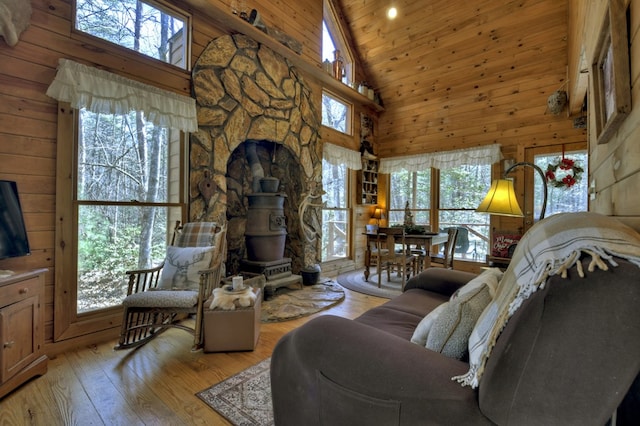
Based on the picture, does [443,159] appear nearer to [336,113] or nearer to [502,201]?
[336,113]

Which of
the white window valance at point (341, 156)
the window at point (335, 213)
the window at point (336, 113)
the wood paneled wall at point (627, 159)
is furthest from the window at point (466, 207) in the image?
the wood paneled wall at point (627, 159)

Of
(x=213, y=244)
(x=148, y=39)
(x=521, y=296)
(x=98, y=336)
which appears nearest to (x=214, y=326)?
(x=213, y=244)

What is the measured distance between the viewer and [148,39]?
2887 millimetres

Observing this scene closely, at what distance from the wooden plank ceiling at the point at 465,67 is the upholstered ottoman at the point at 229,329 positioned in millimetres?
4676

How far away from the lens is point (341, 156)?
205 inches

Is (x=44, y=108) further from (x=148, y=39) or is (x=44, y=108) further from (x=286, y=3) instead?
(x=286, y=3)

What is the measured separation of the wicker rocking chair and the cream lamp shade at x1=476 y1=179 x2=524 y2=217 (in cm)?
220

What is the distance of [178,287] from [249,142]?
7.76 feet

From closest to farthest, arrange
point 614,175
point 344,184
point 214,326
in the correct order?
1. point 614,175
2. point 214,326
3. point 344,184

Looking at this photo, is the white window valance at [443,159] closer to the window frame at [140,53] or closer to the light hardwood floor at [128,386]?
the window frame at [140,53]

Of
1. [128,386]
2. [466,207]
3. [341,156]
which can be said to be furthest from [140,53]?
[466,207]

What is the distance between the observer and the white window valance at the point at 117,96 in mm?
2295

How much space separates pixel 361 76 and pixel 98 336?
18.7 ft

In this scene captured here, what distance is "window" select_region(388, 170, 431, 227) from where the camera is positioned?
579cm
